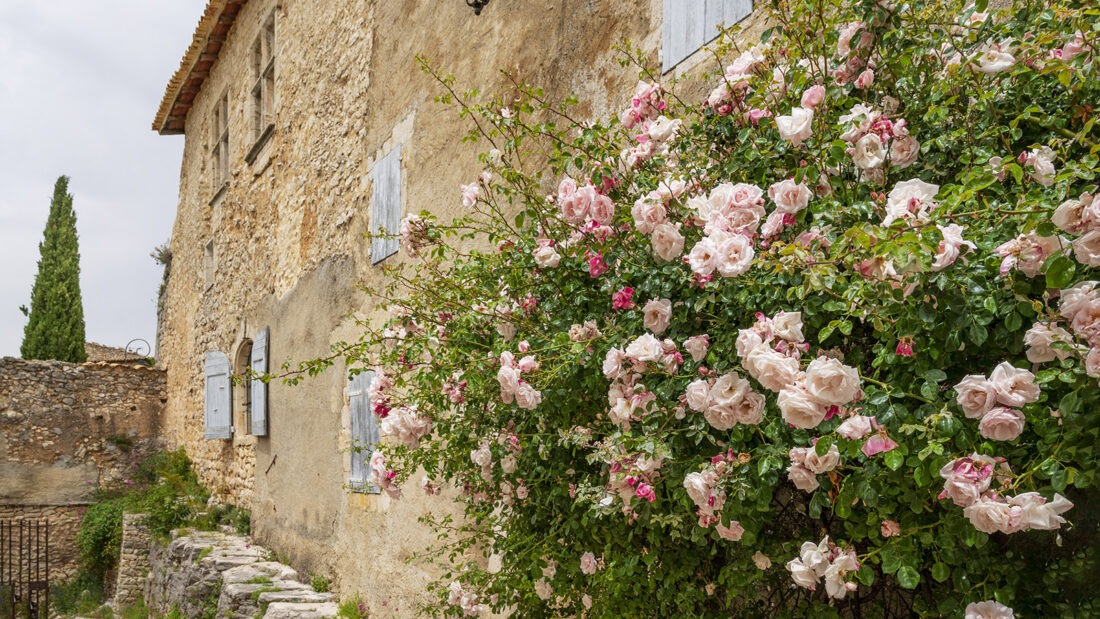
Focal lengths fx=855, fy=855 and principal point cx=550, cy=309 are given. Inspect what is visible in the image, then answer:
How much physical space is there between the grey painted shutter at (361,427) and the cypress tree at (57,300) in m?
14.4

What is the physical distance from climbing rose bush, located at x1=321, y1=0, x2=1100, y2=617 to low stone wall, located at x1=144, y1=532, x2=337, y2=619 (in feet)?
12.3

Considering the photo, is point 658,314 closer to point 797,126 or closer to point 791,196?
point 791,196

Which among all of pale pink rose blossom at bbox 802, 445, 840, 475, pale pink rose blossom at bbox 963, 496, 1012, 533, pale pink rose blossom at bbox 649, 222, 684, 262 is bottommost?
pale pink rose blossom at bbox 963, 496, 1012, 533

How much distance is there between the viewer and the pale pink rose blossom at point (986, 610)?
1.51m

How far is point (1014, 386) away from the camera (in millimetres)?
1399

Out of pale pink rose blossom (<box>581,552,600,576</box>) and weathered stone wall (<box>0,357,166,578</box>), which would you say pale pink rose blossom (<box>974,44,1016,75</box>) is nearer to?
pale pink rose blossom (<box>581,552,600,576</box>)

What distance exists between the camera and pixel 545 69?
3.95 m

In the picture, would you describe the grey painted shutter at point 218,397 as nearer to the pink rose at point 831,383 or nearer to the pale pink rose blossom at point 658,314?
the pale pink rose blossom at point 658,314

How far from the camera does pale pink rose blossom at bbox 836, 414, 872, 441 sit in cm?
149

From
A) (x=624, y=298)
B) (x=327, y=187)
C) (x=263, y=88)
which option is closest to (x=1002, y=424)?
(x=624, y=298)

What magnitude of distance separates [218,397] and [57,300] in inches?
402

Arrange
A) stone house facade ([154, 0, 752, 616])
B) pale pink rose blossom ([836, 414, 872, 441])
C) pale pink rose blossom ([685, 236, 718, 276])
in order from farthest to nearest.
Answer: stone house facade ([154, 0, 752, 616]) < pale pink rose blossom ([685, 236, 718, 276]) < pale pink rose blossom ([836, 414, 872, 441])

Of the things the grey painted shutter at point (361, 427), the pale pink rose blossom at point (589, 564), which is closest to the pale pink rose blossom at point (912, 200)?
the pale pink rose blossom at point (589, 564)

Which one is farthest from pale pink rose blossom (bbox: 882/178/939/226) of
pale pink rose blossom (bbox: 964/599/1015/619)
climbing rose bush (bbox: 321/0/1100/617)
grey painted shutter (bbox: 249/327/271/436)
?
grey painted shutter (bbox: 249/327/271/436)
